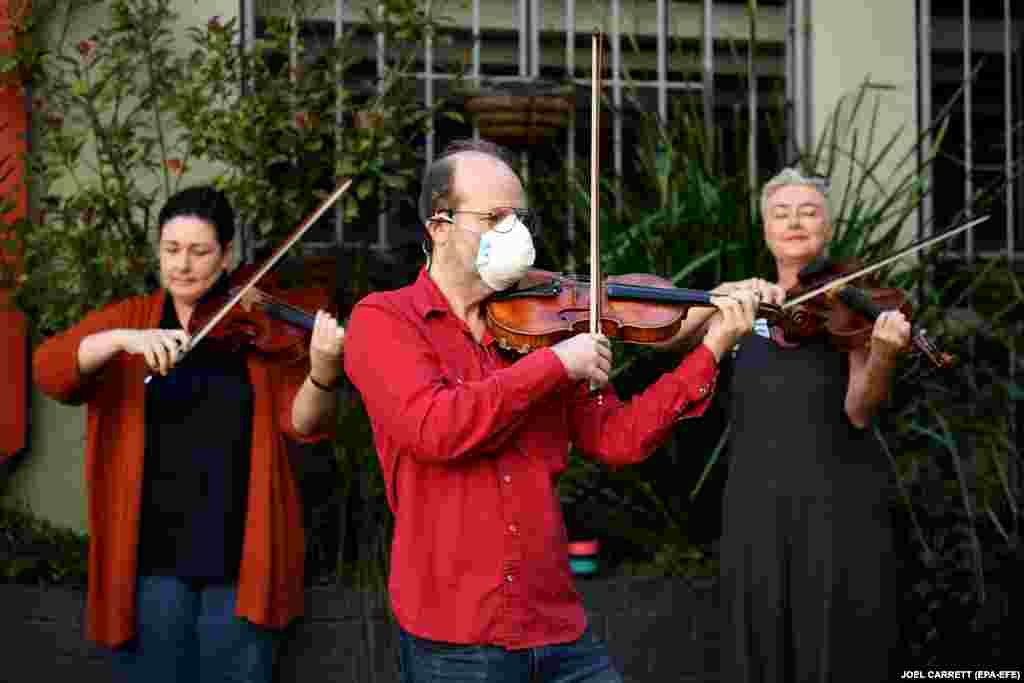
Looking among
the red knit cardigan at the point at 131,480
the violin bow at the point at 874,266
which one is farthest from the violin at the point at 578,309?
the red knit cardigan at the point at 131,480

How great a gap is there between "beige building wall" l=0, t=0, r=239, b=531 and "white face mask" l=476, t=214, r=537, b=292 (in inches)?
101

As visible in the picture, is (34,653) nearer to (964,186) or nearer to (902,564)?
(902,564)

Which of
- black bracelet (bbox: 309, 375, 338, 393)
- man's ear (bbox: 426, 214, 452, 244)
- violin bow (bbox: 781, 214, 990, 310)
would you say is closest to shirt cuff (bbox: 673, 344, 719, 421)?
man's ear (bbox: 426, 214, 452, 244)

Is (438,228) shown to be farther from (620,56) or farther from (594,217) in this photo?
(620,56)

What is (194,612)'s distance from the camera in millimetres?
3209

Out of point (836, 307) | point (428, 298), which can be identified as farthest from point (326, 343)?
point (836, 307)

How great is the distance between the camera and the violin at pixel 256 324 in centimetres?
326

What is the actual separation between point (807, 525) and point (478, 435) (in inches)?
55.7

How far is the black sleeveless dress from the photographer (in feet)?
10.9

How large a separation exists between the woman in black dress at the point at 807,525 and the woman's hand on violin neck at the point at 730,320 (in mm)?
612

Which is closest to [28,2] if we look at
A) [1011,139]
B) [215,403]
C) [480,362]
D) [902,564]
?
[215,403]

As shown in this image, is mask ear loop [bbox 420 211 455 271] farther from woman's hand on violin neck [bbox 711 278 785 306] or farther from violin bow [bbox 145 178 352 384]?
woman's hand on violin neck [bbox 711 278 785 306]

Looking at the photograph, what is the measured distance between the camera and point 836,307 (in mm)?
3322

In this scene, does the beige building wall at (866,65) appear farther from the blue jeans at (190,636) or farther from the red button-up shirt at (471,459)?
the blue jeans at (190,636)
